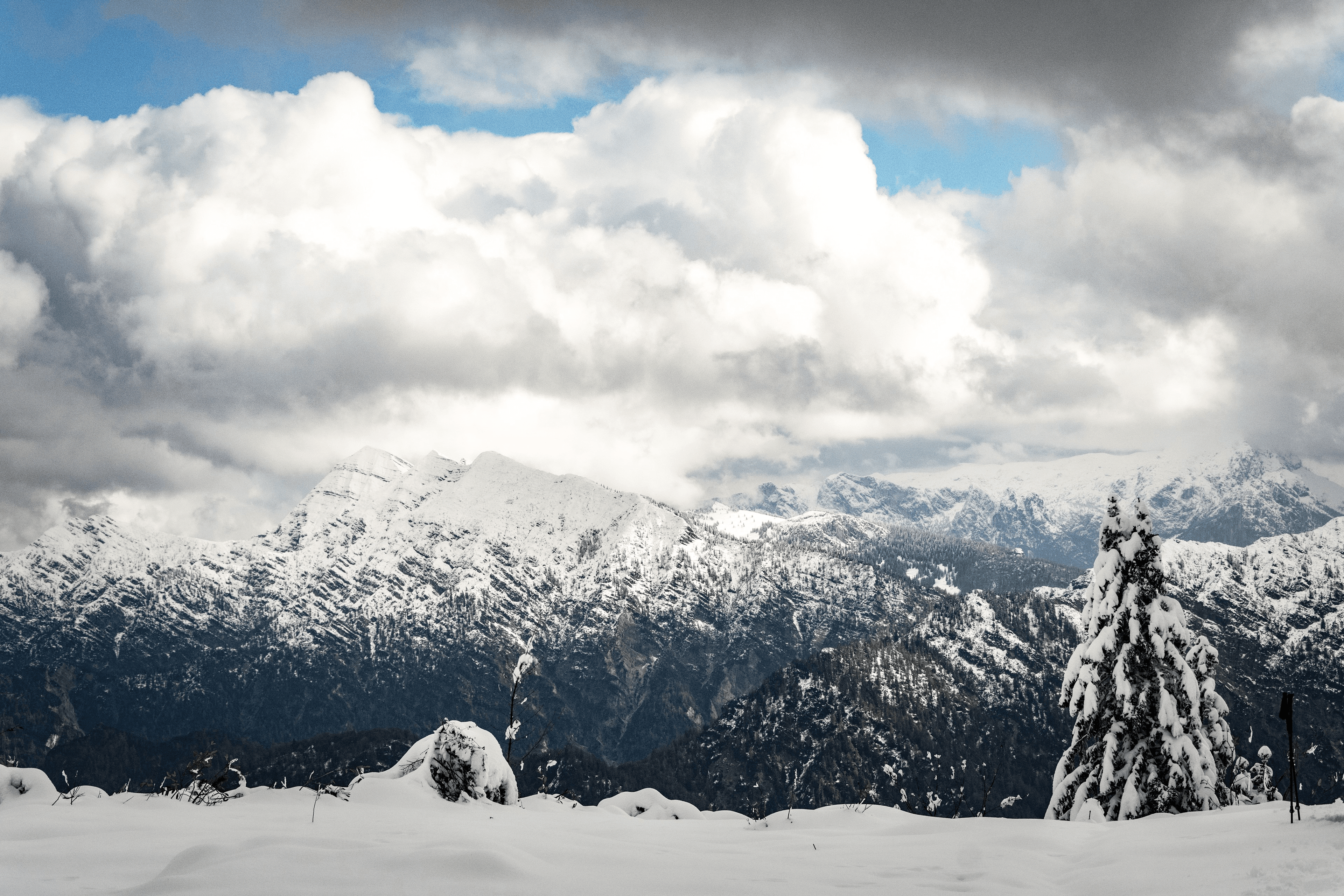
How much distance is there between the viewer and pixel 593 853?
419 inches

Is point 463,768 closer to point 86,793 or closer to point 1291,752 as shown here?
point 86,793

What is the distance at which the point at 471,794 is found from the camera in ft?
58.5

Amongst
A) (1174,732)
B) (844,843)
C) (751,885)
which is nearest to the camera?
(751,885)

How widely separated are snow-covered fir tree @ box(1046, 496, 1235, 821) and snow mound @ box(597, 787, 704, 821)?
13132 millimetres

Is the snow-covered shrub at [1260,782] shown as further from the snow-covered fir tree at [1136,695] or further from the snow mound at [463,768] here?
the snow mound at [463,768]

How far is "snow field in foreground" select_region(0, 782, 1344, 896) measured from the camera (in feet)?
25.5

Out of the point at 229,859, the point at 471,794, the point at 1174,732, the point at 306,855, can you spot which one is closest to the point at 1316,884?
the point at 306,855

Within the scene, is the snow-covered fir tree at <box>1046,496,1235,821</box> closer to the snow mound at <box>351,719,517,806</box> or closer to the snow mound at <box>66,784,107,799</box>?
the snow mound at <box>351,719,517,806</box>

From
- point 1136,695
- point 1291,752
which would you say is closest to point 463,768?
point 1291,752

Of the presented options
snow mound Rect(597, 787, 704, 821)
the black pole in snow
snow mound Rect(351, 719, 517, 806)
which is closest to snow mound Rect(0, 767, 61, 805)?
snow mound Rect(351, 719, 517, 806)

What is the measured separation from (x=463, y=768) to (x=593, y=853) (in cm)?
845

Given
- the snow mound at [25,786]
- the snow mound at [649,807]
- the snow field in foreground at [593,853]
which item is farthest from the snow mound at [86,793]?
the snow mound at [649,807]

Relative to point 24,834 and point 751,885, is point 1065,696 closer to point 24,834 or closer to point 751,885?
point 751,885

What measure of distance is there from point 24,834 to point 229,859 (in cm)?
384
